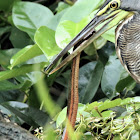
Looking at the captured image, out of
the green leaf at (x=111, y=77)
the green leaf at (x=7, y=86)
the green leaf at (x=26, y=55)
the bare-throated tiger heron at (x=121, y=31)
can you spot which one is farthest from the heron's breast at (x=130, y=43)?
the green leaf at (x=7, y=86)

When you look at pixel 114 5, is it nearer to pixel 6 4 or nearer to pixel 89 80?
pixel 89 80

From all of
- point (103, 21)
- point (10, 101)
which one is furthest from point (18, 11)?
point (103, 21)

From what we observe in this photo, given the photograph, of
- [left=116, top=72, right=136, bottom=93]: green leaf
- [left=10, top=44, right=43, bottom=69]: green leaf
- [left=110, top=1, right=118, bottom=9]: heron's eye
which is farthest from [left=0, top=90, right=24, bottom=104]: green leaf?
[left=110, top=1, right=118, bottom=9]: heron's eye

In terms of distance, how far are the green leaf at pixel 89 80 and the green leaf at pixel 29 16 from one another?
1.06 ft

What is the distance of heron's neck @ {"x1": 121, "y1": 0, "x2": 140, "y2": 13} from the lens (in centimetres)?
129

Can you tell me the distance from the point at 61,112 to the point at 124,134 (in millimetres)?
238

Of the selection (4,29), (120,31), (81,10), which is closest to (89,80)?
(81,10)

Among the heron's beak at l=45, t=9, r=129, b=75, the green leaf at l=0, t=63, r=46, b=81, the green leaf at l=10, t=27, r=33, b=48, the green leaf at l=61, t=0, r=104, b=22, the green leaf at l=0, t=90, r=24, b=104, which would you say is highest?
the heron's beak at l=45, t=9, r=129, b=75

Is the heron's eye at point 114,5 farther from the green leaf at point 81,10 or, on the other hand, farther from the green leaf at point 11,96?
the green leaf at point 11,96

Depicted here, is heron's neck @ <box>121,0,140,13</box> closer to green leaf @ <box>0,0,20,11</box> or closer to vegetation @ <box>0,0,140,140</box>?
vegetation @ <box>0,0,140,140</box>

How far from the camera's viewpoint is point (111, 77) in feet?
5.54

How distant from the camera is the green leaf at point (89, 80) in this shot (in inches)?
67.3

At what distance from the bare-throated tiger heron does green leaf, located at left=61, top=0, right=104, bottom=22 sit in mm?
379

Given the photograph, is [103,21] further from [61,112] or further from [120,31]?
[61,112]
